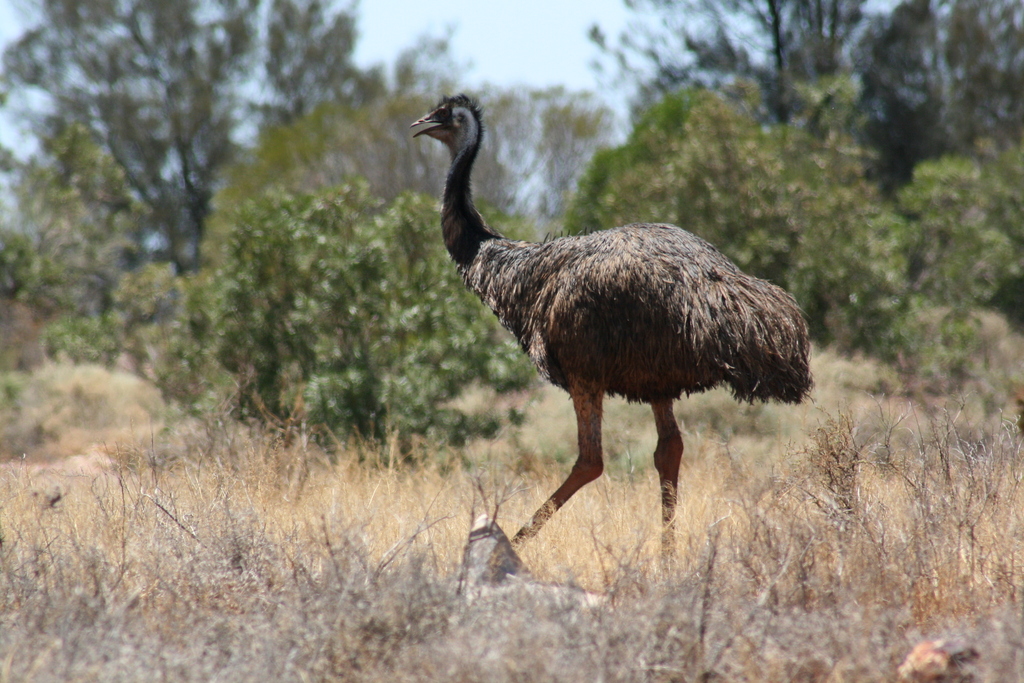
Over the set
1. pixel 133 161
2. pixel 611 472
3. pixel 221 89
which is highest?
pixel 221 89

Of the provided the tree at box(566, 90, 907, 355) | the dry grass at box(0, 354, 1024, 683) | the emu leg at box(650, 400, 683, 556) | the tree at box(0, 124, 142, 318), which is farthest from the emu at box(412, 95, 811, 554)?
the tree at box(0, 124, 142, 318)

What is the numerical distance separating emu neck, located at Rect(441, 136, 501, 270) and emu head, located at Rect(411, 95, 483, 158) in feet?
0.43

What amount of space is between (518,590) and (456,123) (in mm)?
3374

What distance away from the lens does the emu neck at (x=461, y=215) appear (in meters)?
5.73

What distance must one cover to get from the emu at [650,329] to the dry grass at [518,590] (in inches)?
19.2

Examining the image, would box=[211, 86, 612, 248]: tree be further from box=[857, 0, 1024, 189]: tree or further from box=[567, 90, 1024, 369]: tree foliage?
box=[567, 90, 1024, 369]: tree foliage

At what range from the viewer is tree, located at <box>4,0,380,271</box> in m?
29.0

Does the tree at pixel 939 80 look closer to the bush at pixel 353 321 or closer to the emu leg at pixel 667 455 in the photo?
the bush at pixel 353 321

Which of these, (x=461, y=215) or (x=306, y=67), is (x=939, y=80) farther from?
(x=461, y=215)

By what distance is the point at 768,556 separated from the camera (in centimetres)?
378

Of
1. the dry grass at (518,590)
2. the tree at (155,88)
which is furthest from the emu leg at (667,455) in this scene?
the tree at (155,88)

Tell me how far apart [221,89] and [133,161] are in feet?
12.0

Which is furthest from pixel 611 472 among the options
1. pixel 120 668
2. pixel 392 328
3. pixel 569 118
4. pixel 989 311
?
pixel 569 118

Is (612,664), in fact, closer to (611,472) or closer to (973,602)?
(973,602)
